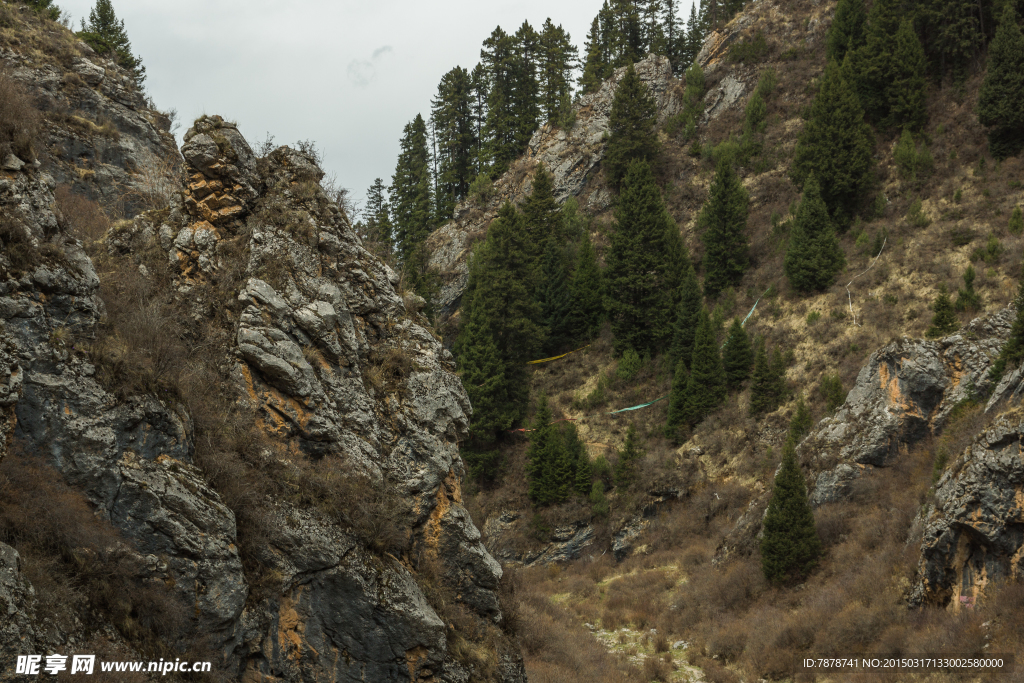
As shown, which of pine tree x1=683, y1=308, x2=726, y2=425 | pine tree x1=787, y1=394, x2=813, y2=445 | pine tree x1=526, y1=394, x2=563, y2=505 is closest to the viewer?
pine tree x1=787, y1=394, x2=813, y2=445

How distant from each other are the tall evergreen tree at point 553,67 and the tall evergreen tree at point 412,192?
41.5ft

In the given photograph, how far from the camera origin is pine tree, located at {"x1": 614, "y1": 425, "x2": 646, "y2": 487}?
109ft

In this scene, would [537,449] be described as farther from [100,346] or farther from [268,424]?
[100,346]

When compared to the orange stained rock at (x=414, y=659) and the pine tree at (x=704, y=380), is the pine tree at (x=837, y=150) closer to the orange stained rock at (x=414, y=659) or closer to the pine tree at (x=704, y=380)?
the pine tree at (x=704, y=380)

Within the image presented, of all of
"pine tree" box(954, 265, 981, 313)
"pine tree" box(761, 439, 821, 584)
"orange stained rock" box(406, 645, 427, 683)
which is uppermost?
"pine tree" box(954, 265, 981, 313)

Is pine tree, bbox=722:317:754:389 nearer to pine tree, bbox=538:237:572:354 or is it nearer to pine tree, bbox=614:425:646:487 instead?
pine tree, bbox=614:425:646:487

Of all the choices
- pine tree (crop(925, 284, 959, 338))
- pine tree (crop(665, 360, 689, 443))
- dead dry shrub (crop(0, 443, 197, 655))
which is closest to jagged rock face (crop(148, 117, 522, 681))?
dead dry shrub (crop(0, 443, 197, 655))

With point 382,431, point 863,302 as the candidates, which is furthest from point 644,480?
point 382,431

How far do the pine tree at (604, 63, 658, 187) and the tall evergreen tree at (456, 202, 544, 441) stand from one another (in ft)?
44.9

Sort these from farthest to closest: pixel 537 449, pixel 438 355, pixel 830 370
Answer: pixel 537 449, pixel 830 370, pixel 438 355

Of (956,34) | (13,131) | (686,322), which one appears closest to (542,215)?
(686,322)

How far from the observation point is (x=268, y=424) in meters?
11.4

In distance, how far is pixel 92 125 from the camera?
22281 millimetres

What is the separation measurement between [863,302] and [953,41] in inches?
819
